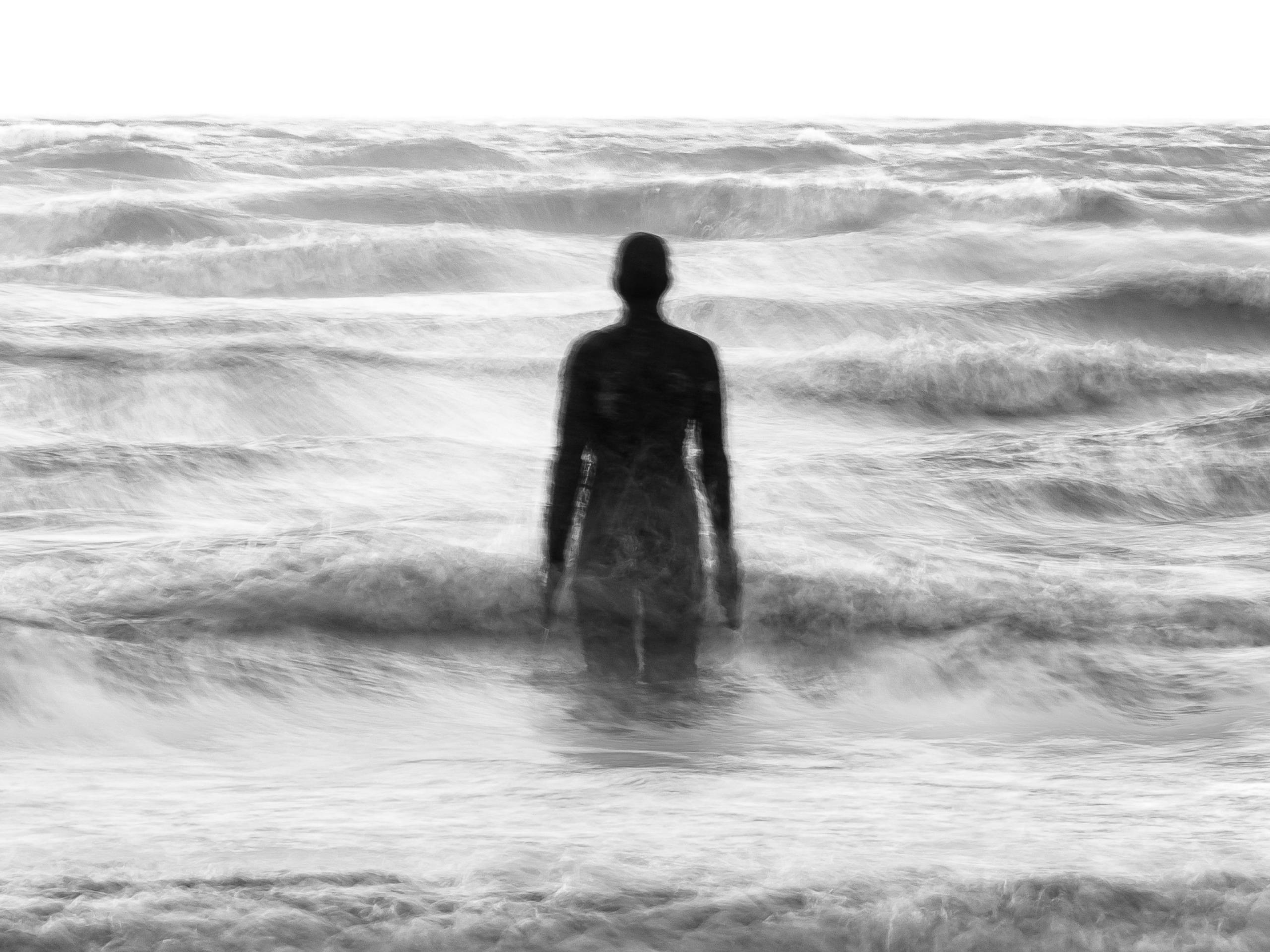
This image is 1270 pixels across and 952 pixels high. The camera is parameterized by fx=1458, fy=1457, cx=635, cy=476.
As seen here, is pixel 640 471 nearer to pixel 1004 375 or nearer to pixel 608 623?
pixel 608 623

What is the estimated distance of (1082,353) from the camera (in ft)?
52.9

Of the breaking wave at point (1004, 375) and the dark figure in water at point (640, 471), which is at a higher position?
the dark figure in water at point (640, 471)

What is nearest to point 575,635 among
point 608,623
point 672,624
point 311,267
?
point 608,623

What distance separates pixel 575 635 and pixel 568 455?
5.58 ft

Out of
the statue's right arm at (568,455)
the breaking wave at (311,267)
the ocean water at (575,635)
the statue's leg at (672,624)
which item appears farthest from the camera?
the breaking wave at (311,267)

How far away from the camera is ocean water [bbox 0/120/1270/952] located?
4.01 meters

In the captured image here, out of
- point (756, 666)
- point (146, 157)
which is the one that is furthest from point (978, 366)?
point (146, 157)

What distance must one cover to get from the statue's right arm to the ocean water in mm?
828

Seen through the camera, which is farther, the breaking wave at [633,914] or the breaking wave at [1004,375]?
the breaking wave at [1004,375]

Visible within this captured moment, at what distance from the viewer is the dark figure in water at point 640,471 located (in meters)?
4.59

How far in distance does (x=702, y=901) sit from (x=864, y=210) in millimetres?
24022

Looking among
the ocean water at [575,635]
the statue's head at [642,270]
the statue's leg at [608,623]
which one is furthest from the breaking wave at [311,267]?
the statue's head at [642,270]

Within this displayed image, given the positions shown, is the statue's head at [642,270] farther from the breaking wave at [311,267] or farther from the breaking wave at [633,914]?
the breaking wave at [311,267]

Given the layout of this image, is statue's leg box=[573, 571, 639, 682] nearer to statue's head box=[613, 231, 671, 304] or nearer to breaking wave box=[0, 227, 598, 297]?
statue's head box=[613, 231, 671, 304]
